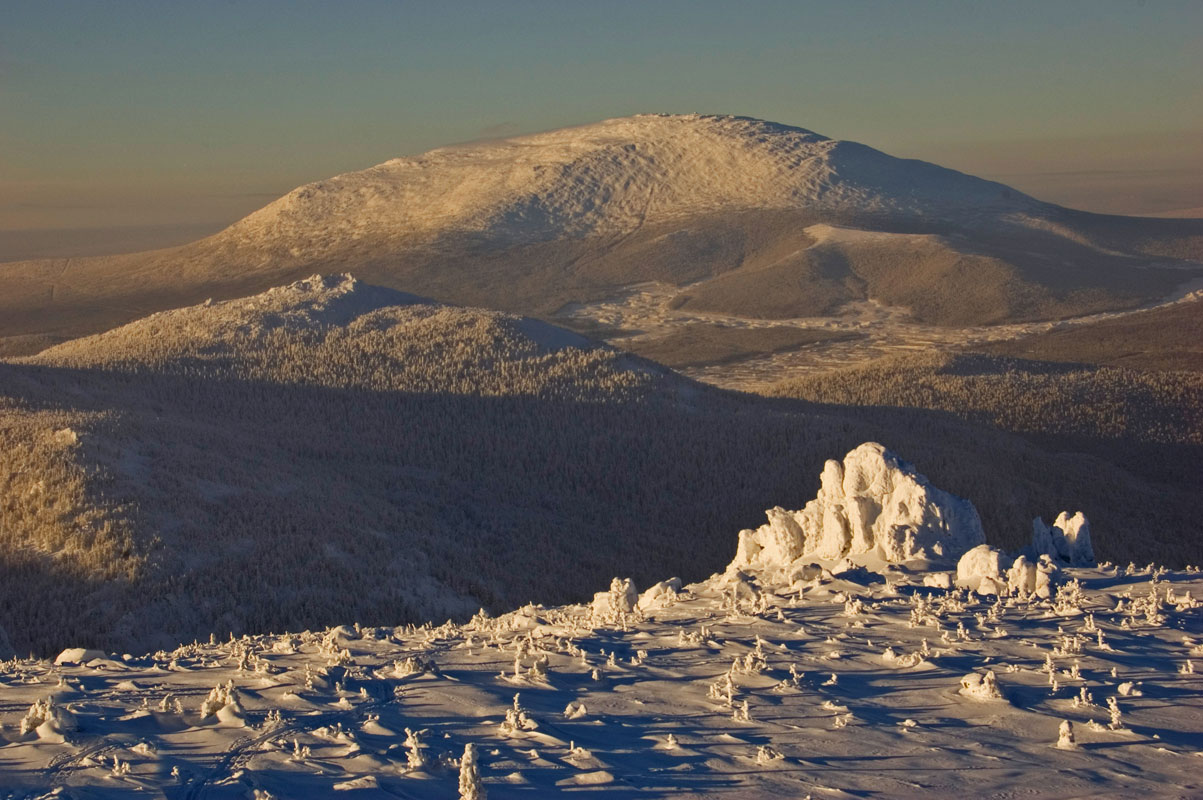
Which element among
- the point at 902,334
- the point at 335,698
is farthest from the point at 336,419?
the point at 902,334

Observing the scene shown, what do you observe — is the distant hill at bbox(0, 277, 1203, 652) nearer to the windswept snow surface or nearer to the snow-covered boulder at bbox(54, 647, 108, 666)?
the snow-covered boulder at bbox(54, 647, 108, 666)

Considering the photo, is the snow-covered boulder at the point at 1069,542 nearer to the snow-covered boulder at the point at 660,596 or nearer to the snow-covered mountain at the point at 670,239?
the snow-covered boulder at the point at 660,596

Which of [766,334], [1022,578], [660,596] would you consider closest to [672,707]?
[660,596]

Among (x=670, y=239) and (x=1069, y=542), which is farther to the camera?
(x=670, y=239)

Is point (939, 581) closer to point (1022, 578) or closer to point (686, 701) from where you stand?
point (1022, 578)

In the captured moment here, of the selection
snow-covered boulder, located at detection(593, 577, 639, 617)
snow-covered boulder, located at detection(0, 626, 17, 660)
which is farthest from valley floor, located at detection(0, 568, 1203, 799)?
snow-covered boulder, located at detection(0, 626, 17, 660)

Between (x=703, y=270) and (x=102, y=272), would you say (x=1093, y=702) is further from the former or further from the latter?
(x=102, y=272)
